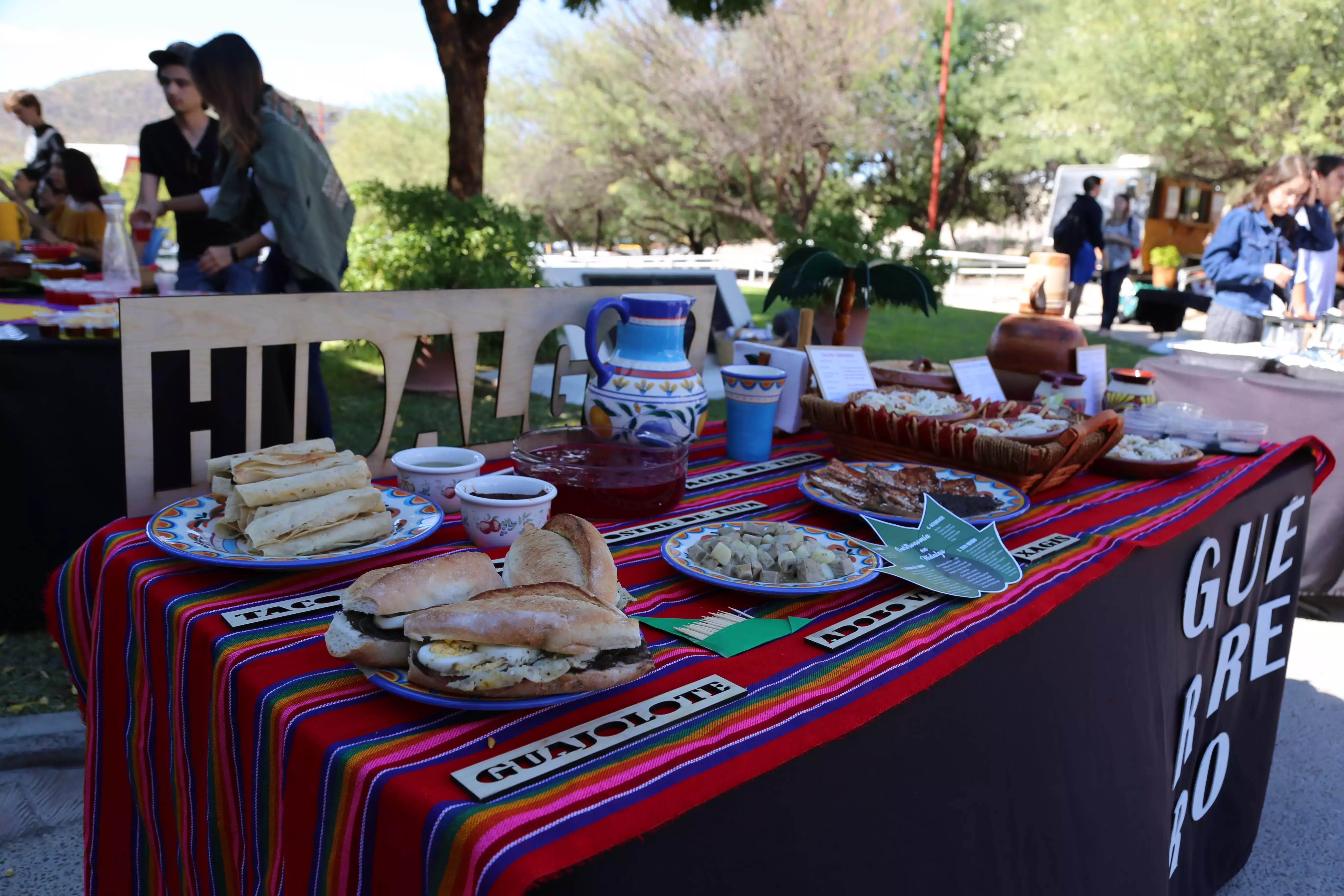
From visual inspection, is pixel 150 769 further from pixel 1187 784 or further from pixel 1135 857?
pixel 1187 784

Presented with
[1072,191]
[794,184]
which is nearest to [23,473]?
[1072,191]

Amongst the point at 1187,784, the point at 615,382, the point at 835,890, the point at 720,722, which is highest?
the point at 615,382

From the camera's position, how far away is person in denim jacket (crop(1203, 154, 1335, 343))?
15.4 ft

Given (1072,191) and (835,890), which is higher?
(1072,191)

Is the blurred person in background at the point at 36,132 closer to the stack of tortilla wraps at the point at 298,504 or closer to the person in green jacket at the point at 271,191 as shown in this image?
the person in green jacket at the point at 271,191

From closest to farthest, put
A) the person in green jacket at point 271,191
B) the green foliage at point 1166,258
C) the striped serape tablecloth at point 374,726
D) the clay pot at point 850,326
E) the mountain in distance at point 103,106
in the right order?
the striped serape tablecloth at point 374,726 → the clay pot at point 850,326 → the person in green jacket at point 271,191 → the green foliage at point 1166,258 → the mountain in distance at point 103,106

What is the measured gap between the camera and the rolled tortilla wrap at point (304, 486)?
1114 millimetres

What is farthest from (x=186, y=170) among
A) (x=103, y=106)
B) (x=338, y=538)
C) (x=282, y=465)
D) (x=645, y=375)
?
(x=103, y=106)

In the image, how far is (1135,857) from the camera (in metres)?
1.27

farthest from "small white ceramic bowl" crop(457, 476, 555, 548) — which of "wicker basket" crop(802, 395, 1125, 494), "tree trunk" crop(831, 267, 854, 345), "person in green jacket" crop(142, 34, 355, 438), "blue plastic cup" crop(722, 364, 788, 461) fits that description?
"person in green jacket" crop(142, 34, 355, 438)

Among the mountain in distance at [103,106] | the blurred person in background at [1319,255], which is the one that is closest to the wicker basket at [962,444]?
the blurred person in background at [1319,255]

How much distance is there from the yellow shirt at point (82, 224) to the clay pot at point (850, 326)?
4.03 m

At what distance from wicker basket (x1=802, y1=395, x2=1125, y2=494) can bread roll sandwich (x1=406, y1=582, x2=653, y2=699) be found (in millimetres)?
1047

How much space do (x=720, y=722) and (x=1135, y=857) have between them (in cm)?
84
